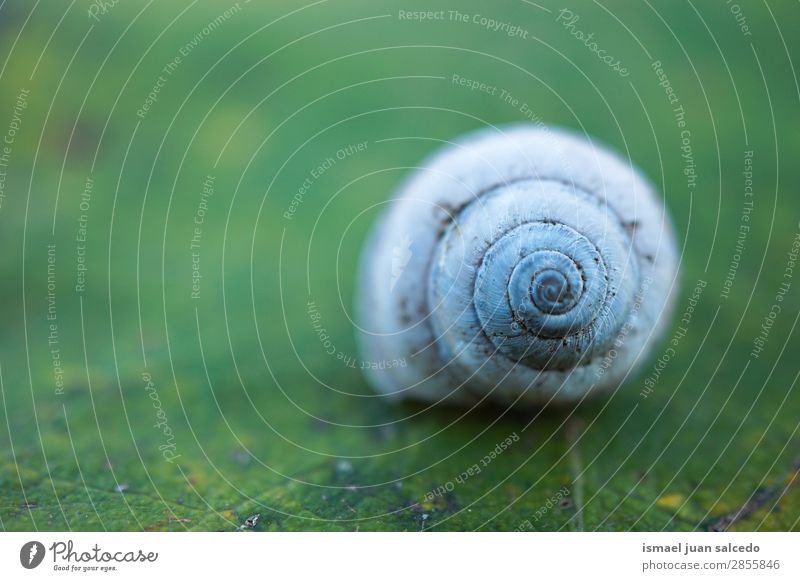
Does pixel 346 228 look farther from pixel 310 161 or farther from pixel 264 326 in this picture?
pixel 264 326

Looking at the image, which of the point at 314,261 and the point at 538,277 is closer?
the point at 538,277

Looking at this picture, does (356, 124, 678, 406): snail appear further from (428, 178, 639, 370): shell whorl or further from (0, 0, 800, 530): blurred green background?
(0, 0, 800, 530): blurred green background

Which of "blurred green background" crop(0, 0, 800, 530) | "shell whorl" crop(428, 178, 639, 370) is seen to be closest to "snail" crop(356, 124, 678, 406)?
"shell whorl" crop(428, 178, 639, 370)

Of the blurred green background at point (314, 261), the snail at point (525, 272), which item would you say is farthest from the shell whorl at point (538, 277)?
the blurred green background at point (314, 261)

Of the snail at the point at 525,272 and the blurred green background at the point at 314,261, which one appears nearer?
the snail at the point at 525,272

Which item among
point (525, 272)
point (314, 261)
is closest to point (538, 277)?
point (525, 272)

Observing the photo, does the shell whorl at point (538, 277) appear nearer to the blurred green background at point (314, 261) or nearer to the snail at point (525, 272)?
the snail at point (525, 272)

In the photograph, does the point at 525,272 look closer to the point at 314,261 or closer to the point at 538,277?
the point at 538,277
